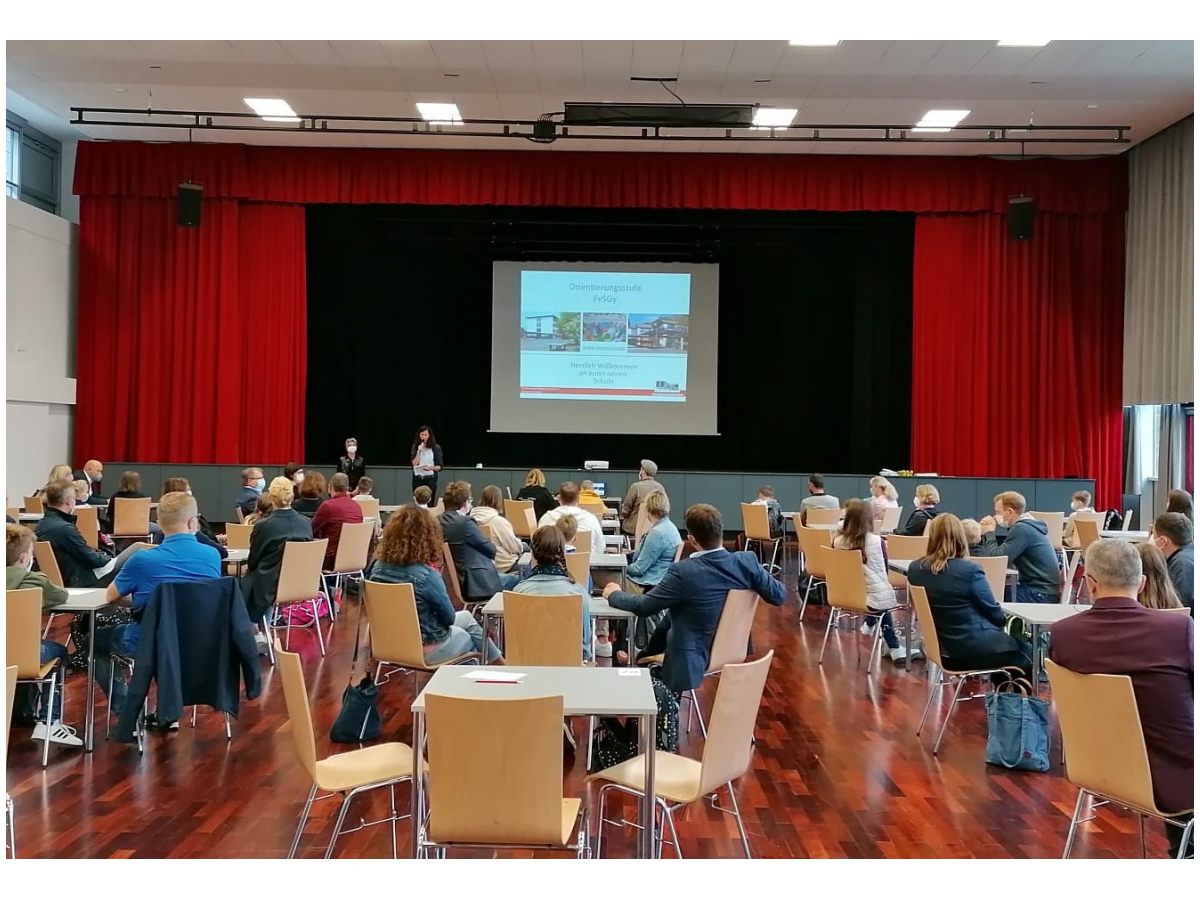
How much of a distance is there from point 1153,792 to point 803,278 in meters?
12.6

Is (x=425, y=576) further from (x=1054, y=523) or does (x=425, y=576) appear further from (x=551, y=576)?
(x=1054, y=523)

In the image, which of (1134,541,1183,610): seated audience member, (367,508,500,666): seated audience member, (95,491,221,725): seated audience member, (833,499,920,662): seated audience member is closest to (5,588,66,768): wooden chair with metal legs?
(95,491,221,725): seated audience member

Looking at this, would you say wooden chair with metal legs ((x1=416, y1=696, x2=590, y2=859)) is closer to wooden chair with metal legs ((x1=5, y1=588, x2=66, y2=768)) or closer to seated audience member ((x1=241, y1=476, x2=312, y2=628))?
wooden chair with metal legs ((x1=5, y1=588, x2=66, y2=768))

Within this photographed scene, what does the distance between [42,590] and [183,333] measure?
406 inches

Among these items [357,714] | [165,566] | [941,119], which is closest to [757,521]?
[941,119]

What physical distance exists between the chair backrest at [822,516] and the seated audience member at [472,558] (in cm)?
392

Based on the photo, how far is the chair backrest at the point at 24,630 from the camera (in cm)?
425

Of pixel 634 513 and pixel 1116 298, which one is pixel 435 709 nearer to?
pixel 634 513

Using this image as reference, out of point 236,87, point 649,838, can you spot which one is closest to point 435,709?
point 649,838

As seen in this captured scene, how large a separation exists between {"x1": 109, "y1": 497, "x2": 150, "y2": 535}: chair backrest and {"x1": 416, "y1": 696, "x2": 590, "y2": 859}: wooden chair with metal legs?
7.10 meters

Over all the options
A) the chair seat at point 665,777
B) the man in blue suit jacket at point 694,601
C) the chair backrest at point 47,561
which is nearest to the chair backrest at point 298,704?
the chair seat at point 665,777

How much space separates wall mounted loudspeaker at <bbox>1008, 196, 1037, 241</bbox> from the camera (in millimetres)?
12484

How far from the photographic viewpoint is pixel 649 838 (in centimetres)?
319

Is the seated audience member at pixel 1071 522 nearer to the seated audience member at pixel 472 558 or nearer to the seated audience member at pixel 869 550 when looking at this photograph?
the seated audience member at pixel 869 550
